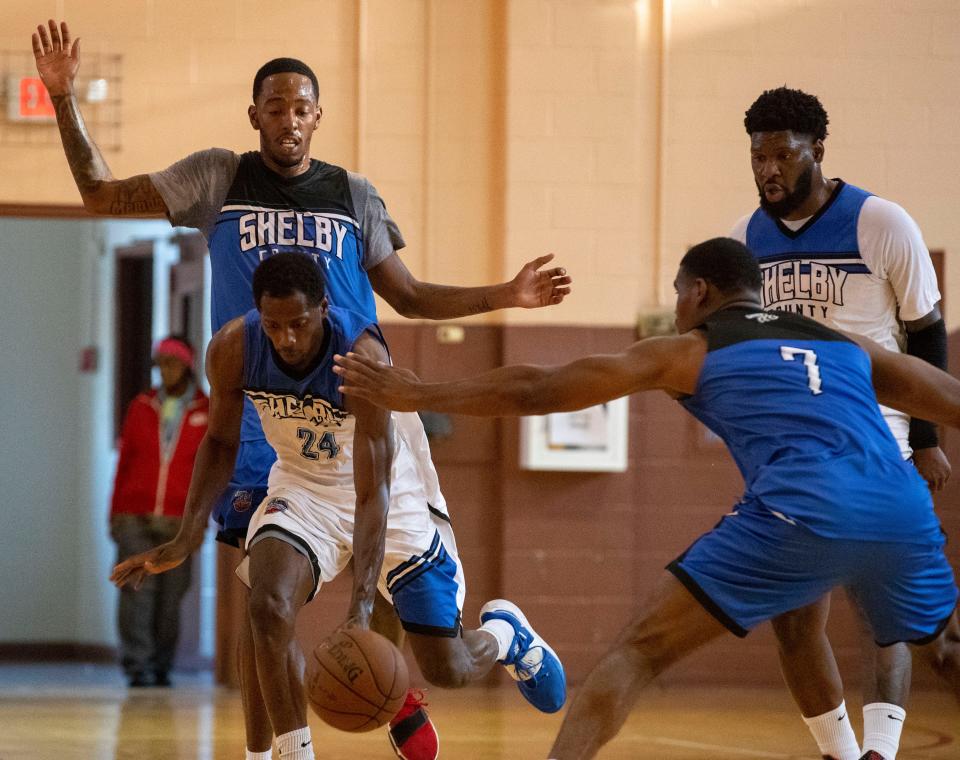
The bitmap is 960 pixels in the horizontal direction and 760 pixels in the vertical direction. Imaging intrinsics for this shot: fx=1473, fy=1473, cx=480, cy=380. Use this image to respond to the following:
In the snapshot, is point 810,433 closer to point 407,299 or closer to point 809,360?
point 809,360

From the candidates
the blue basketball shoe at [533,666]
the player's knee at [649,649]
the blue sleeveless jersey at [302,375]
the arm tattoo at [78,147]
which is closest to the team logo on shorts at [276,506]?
the blue sleeveless jersey at [302,375]

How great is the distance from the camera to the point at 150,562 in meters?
4.42

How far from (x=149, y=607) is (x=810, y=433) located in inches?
225

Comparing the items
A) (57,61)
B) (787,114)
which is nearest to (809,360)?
(787,114)

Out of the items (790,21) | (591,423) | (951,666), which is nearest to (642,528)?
(591,423)

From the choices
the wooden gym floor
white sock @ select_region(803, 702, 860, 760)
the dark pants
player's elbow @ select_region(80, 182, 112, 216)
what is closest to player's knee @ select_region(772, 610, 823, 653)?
white sock @ select_region(803, 702, 860, 760)

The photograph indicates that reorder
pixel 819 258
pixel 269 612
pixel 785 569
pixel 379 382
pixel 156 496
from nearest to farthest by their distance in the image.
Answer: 1. pixel 785 569
2. pixel 379 382
3. pixel 269 612
4. pixel 819 258
5. pixel 156 496

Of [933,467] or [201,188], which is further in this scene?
[201,188]

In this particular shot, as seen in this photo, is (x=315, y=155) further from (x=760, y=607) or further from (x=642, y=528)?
(x=760, y=607)

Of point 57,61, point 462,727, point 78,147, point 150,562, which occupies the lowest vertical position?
point 462,727

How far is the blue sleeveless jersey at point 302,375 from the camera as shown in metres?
4.45

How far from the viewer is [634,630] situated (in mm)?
3625

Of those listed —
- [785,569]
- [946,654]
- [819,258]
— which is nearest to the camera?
[785,569]

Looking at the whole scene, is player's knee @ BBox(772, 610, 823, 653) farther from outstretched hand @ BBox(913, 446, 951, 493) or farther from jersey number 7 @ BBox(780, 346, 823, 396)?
jersey number 7 @ BBox(780, 346, 823, 396)
